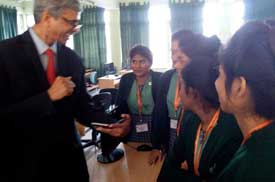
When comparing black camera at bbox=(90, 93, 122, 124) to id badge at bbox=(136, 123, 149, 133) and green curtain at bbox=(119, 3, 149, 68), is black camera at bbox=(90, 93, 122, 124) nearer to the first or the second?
id badge at bbox=(136, 123, 149, 133)

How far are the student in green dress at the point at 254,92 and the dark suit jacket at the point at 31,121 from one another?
74 cm

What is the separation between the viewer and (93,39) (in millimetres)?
7656

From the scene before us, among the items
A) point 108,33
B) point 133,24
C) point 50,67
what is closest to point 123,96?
point 50,67

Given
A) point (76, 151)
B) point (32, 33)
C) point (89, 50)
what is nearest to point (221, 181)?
point (76, 151)

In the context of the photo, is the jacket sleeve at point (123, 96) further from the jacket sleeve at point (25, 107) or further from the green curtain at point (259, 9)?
the jacket sleeve at point (25, 107)

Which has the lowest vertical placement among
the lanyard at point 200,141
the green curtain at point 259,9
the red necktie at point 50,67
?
the lanyard at point 200,141

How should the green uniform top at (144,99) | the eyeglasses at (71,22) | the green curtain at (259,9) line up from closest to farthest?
the eyeglasses at (71,22)
the green curtain at (259,9)
the green uniform top at (144,99)

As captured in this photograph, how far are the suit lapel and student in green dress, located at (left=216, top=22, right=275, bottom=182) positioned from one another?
817mm

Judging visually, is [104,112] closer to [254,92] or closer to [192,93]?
[192,93]

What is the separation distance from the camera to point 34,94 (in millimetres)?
1224

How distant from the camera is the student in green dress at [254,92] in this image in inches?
28.8

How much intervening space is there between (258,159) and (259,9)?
1.90 metres

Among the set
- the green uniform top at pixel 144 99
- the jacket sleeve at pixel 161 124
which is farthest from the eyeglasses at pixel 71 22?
the green uniform top at pixel 144 99

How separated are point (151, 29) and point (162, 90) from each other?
5659 millimetres
